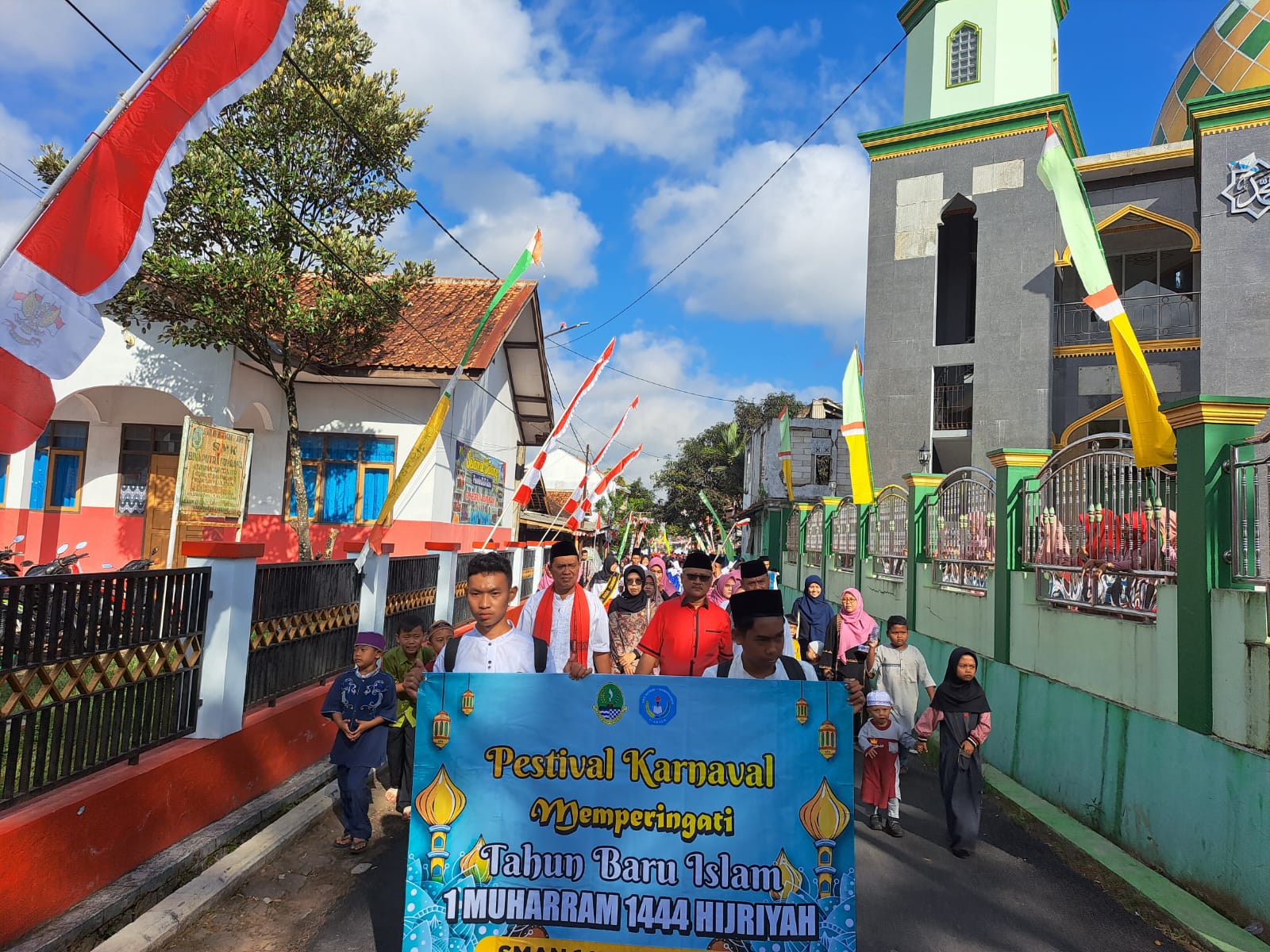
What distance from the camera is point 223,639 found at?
5.64m

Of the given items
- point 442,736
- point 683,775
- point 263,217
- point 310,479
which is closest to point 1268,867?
point 683,775

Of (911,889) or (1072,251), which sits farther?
(1072,251)

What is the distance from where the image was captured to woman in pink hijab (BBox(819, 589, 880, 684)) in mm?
8305

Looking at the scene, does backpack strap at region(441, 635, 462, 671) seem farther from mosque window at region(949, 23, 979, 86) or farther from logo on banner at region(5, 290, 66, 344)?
mosque window at region(949, 23, 979, 86)

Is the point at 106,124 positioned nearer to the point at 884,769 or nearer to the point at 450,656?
the point at 450,656

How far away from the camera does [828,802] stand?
3.31 meters

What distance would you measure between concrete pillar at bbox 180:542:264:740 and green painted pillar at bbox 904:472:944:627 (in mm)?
7734

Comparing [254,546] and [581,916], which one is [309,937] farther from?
[254,546]

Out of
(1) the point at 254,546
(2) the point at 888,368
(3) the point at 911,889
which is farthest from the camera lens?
(2) the point at 888,368

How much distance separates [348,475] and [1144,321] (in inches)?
701

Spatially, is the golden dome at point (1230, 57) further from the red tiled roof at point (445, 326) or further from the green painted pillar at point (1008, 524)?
the red tiled roof at point (445, 326)

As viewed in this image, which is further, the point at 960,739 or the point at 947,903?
the point at 960,739

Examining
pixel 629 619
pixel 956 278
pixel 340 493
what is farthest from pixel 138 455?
pixel 956 278

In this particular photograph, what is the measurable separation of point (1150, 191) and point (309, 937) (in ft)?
72.7
